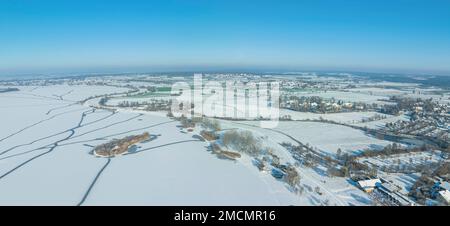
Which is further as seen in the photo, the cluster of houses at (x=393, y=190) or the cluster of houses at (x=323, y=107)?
the cluster of houses at (x=323, y=107)

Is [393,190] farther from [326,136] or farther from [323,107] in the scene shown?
[323,107]

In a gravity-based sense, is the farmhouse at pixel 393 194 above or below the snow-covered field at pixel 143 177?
below

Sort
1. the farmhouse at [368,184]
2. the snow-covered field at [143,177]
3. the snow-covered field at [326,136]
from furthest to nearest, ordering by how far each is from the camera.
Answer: the snow-covered field at [326,136], the farmhouse at [368,184], the snow-covered field at [143,177]

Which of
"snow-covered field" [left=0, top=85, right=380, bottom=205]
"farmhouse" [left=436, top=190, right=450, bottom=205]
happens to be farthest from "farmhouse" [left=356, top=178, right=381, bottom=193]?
"farmhouse" [left=436, top=190, right=450, bottom=205]

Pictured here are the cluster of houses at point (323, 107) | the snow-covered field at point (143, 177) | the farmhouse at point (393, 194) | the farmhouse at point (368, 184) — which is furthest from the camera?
the cluster of houses at point (323, 107)

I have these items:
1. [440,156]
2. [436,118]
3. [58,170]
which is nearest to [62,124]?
[58,170]

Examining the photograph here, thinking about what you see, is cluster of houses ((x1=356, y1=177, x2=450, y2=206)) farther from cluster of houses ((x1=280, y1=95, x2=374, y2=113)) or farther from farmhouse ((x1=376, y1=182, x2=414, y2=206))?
cluster of houses ((x1=280, y1=95, x2=374, y2=113))

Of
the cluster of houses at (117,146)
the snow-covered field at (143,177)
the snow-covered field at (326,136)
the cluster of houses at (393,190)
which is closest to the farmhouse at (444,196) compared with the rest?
the cluster of houses at (393,190)

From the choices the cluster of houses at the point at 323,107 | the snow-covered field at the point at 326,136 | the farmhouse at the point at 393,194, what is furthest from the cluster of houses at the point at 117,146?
the cluster of houses at the point at 323,107

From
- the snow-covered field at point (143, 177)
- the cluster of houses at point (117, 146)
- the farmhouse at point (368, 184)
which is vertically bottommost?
the farmhouse at point (368, 184)

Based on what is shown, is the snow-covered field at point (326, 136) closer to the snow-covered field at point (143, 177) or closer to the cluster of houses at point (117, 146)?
the snow-covered field at point (143, 177)
